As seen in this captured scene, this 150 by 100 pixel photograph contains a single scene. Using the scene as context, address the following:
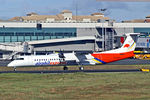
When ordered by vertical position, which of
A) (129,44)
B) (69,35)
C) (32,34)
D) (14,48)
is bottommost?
(14,48)

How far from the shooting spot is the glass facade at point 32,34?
141m

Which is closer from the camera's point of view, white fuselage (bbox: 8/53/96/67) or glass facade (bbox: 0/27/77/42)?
white fuselage (bbox: 8/53/96/67)

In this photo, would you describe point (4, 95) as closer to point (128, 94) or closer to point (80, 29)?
point (128, 94)

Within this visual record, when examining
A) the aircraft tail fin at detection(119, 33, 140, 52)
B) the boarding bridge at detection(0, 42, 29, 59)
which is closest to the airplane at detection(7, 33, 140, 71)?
the aircraft tail fin at detection(119, 33, 140, 52)

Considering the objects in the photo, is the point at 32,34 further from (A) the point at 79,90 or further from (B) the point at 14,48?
(A) the point at 79,90

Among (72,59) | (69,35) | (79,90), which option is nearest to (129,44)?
(72,59)

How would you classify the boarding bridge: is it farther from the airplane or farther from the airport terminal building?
the airplane

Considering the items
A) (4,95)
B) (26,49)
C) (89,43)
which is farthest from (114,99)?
(89,43)

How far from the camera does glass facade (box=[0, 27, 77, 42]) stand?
463ft

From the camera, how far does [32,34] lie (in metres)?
143

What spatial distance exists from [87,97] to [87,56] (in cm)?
4388

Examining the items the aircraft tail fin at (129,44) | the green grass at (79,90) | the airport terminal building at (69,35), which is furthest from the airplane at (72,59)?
the airport terminal building at (69,35)

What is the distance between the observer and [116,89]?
42.2 metres

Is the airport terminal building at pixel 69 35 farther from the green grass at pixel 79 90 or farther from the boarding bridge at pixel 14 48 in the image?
the green grass at pixel 79 90
